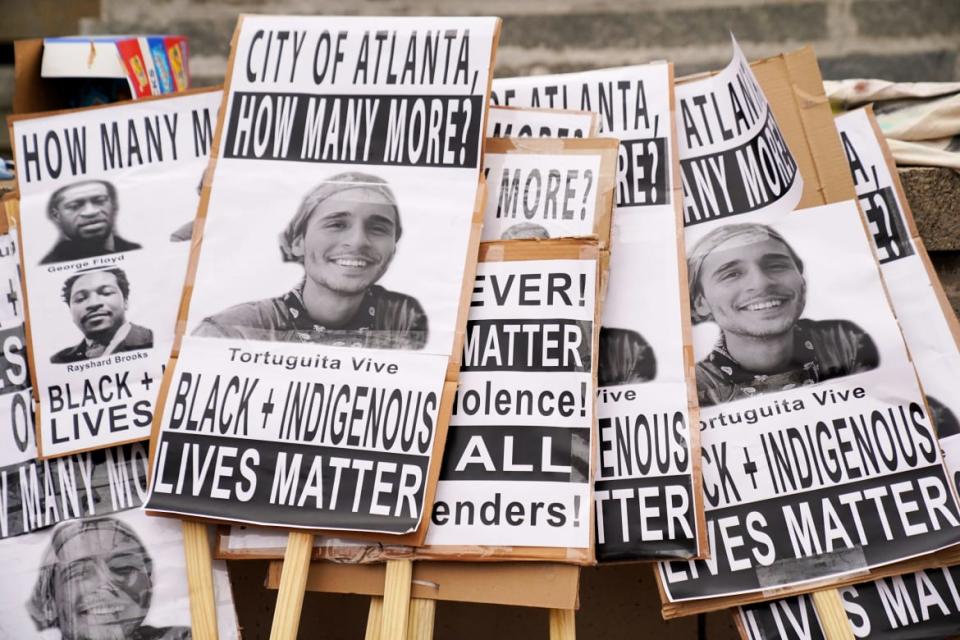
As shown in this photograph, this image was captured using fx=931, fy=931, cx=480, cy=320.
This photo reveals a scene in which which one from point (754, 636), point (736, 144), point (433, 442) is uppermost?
point (736, 144)

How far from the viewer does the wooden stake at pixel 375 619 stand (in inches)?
48.0

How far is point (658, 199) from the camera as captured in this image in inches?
55.1

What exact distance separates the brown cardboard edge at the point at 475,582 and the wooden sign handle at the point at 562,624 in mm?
25

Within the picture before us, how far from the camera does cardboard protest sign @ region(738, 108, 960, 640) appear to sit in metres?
1.26

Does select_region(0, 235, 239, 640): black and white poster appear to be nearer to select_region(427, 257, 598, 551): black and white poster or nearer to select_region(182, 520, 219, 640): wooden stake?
select_region(182, 520, 219, 640): wooden stake

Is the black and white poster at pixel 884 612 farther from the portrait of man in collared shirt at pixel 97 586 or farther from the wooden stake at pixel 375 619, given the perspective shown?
the portrait of man in collared shirt at pixel 97 586

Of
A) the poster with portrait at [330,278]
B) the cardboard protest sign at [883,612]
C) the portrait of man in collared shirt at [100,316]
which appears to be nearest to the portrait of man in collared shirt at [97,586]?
the poster with portrait at [330,278]

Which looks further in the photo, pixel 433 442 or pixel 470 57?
pixel 470 57

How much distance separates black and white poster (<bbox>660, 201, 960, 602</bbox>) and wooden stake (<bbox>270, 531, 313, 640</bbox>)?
48cm

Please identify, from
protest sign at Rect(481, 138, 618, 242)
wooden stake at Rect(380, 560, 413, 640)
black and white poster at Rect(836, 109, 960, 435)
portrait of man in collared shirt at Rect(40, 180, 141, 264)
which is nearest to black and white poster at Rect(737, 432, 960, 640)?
black and white poster at Rect(836, 109, 960, 435)

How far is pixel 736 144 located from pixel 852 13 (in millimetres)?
1214

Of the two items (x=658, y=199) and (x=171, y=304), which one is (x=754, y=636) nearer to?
(x=658, y=199)

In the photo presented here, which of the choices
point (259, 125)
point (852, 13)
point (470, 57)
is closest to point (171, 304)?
point (259, 125)

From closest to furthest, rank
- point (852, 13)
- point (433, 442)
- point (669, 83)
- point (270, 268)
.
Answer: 1. point (433, 442)
2. point (270, 268)
3. point (669, 83)
4. point (852, 13)
